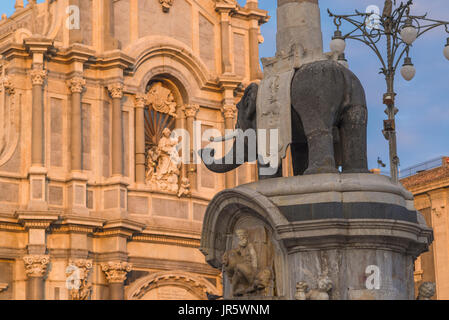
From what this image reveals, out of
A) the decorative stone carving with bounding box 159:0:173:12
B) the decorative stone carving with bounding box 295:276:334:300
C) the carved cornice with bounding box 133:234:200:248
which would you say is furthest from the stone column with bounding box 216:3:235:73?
the decorative stone carving with bounding box 295:276:334:300

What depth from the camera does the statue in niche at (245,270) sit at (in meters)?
11.7

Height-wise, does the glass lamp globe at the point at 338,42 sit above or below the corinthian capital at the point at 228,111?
below

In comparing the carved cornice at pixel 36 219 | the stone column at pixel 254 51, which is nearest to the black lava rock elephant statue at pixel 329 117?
the carved cornice at pixel 36 219

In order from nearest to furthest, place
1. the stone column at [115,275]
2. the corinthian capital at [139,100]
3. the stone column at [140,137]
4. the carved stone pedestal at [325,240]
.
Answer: the carved stone pedestal at [325,240]
the stone column at [115,275]
the stone column at [140,137]
the corinthian capital at [139,100]

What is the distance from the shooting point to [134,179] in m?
30.4

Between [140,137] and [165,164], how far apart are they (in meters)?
1.15

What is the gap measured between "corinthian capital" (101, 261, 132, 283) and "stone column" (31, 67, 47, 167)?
10.6 ft

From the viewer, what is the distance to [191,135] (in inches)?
1242

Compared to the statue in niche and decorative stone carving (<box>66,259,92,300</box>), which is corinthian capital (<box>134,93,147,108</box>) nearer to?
decorative stone carving (<box>66,259,92,300</box>)

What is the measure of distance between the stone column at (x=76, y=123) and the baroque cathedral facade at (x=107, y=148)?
0.03 m

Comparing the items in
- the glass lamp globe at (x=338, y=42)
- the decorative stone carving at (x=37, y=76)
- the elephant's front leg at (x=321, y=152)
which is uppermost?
the decorative stone carving at (x=37, y=76)

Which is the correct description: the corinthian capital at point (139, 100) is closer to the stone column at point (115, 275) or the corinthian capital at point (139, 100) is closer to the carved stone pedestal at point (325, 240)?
the stone column at point (115, 275)
